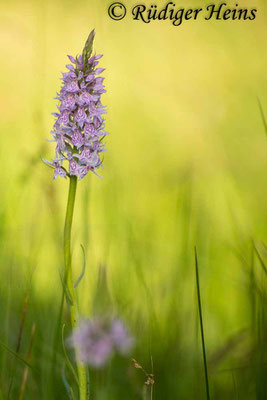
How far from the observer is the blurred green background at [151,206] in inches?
38.6

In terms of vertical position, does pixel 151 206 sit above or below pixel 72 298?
above

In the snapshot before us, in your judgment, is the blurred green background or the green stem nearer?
the green stem

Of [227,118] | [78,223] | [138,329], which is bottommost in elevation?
[138,329]

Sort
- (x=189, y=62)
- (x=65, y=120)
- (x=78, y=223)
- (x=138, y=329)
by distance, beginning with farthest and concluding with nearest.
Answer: (x=189, y=62), (x=78, y=223), (x=138, y=329), (x=65, y=120)

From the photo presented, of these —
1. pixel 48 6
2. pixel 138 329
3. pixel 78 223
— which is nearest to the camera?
pixel 138 329

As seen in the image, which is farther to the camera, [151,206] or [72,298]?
[151,206]

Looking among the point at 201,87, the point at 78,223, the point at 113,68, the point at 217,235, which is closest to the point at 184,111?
the point at 201,87

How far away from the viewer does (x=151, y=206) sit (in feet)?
5.21

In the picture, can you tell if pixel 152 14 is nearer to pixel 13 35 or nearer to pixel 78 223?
pixel 13 35

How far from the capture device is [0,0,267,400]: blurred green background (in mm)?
980

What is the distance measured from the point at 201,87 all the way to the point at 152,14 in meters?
0.44

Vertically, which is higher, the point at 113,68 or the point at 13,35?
the point at 13,35

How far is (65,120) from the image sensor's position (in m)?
0.80

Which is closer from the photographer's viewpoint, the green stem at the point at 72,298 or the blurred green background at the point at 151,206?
the green stem at the point at 72,298
